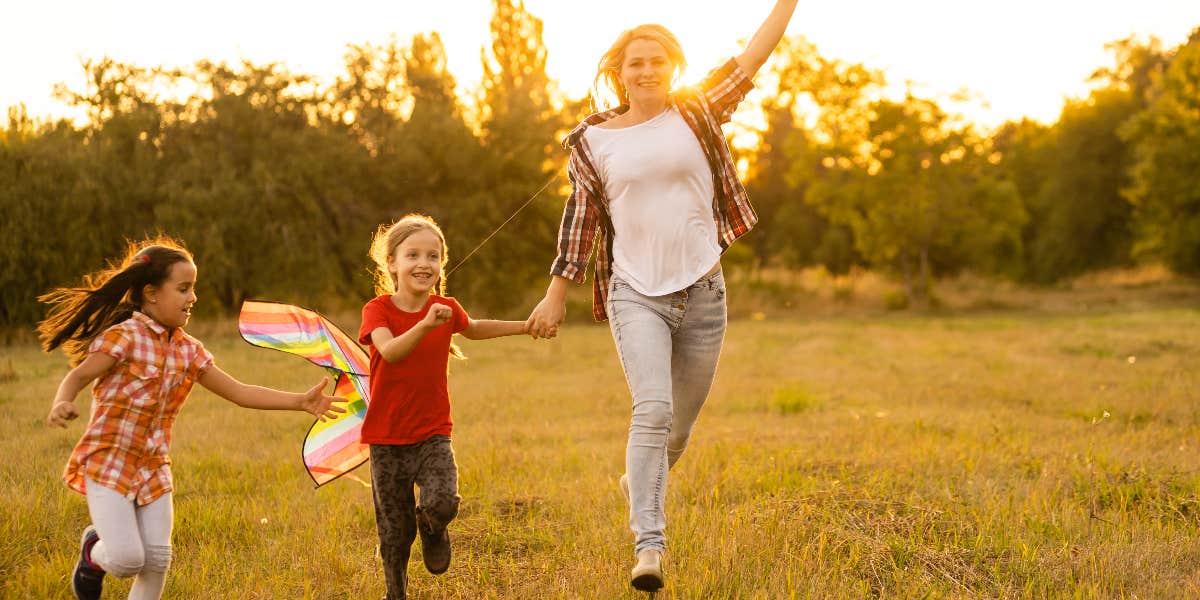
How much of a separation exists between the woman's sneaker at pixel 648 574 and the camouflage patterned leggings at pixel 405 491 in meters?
0.84

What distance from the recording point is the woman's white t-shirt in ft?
14.2

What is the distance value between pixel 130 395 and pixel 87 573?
788 millimetres

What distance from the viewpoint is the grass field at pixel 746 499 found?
4.67 m

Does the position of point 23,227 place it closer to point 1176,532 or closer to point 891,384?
point 891,384

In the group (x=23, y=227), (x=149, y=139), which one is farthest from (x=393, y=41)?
(x=23, y=227)

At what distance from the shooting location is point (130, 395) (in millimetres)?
3865

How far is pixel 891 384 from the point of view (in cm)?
1259

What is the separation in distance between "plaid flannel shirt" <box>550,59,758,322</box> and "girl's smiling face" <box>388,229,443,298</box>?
56 cm

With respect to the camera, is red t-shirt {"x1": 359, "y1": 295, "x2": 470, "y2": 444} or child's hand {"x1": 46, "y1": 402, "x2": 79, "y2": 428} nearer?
child's hand {"x1": 46, "y1": 402, "x2": 79, "y2": 428}

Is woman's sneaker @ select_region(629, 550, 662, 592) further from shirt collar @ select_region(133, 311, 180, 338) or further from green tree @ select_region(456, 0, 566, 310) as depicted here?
green tree @ select_region(456, 0, 566, 310)

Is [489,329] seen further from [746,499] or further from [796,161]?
[796,161]

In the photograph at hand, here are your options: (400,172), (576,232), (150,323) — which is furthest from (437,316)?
(400,172)

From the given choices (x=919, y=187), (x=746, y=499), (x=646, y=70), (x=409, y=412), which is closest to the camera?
(x=409, y=412)

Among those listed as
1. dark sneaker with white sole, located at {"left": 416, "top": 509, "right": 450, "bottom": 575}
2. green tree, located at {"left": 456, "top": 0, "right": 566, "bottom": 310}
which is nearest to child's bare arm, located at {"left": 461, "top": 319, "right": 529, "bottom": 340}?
dark sneaker with white sole, located at {"left": 416, "top": 509, "right": 450, "bottom": 575}
